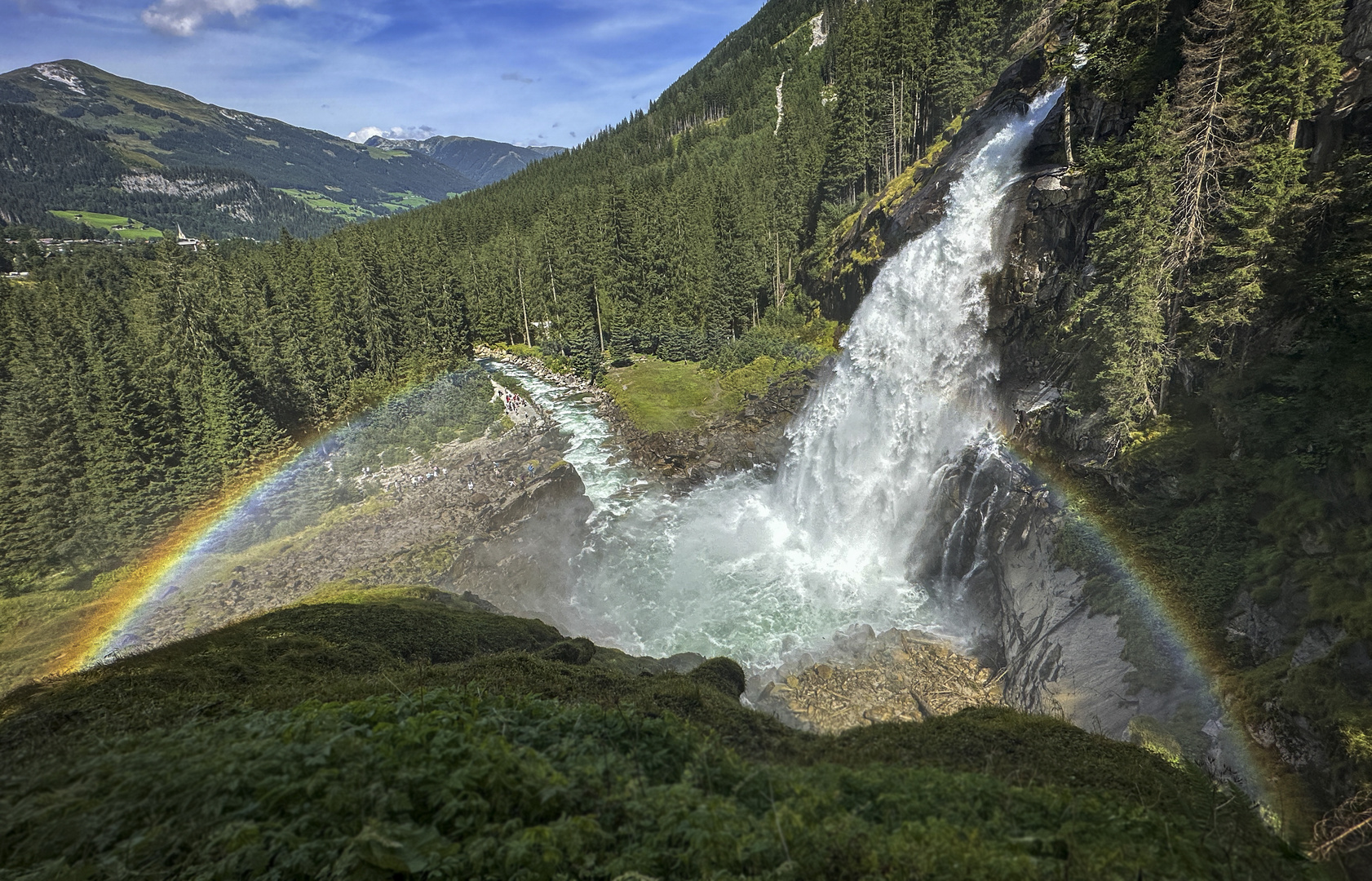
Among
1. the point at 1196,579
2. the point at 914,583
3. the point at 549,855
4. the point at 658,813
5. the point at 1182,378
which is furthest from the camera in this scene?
the point at 914,583

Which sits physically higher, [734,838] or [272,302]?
[272,302]

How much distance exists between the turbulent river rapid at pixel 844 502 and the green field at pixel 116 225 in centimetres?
21631

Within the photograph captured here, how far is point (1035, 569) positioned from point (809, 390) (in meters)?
19.9

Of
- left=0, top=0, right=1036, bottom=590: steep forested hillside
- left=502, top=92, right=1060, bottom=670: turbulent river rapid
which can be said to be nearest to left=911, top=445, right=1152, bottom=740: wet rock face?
left=502, top=92, right=1060, bottom=670: turbulent river rapid

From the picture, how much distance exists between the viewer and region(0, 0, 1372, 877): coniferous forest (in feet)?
41.5

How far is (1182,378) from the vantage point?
17.1 metres

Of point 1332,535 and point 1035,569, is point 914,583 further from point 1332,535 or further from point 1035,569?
point 1332,535

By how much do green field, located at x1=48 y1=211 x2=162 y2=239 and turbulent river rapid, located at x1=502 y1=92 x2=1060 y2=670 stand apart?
710 ft

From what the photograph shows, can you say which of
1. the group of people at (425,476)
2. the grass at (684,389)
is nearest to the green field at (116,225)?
the group of people at (425,476)

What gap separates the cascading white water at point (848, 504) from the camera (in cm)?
2234

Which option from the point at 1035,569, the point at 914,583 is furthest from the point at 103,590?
the point at 1035,569

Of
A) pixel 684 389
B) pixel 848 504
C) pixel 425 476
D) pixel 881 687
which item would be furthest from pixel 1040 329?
pixel 425 476

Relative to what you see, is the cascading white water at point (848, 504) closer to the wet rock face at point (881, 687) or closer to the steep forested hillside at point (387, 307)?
the wet rock face at point (881, 687)

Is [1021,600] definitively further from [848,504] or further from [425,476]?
[425,476]
